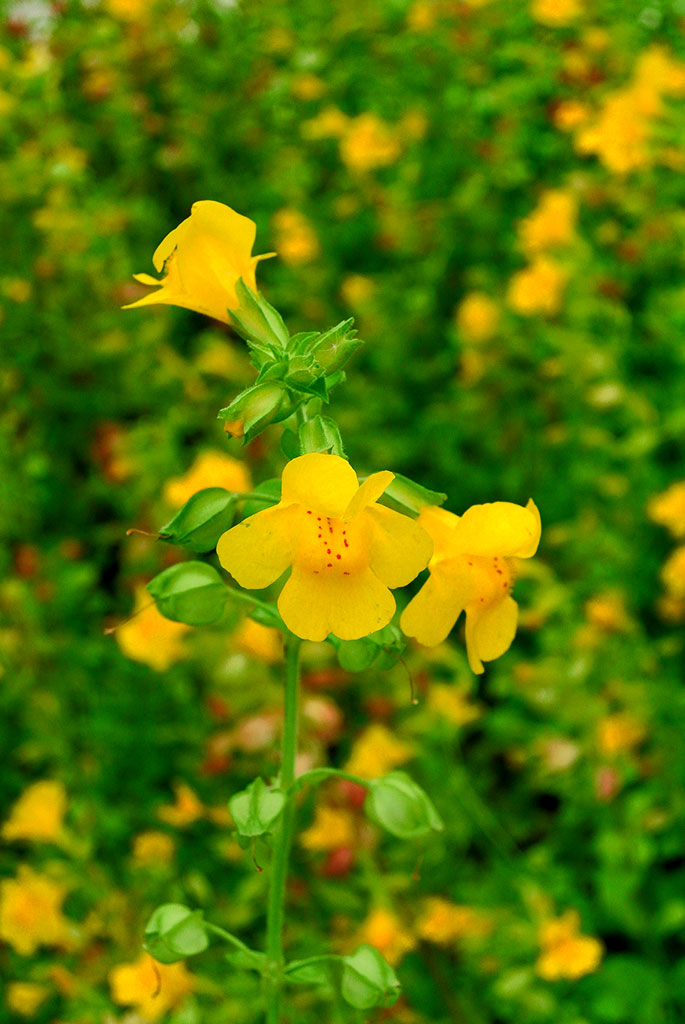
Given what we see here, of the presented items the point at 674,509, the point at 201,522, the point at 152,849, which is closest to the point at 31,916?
the point at 152,849

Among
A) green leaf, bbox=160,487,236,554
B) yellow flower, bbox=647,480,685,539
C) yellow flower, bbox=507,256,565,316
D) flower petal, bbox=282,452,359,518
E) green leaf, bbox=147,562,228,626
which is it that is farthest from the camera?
yellow flower, bbox=507,256,565,316

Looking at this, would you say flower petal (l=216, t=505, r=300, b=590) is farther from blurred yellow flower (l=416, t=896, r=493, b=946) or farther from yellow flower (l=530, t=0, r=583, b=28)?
yellow flower (l=530, t=0, r=583, b=28)

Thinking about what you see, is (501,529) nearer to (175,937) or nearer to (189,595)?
(189,595)

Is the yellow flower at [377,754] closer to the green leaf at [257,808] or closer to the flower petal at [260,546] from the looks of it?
the green leaf at [257,808]

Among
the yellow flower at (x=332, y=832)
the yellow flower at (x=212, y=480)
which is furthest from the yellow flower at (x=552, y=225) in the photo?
the yellow flower at (x=332, y=832)

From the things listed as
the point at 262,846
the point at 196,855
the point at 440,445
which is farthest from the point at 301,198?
the point at 262,846

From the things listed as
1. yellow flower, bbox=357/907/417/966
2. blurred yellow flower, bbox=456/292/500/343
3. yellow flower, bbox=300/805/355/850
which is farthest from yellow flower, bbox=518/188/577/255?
yellow flower, bbox=357/907/417/966
